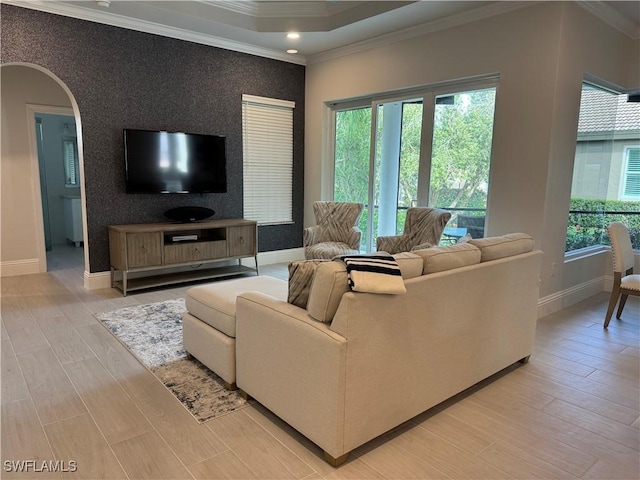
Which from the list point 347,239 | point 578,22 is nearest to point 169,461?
point 347,239

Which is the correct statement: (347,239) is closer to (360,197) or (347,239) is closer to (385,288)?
(360,197)

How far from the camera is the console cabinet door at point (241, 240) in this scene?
16.5 ft

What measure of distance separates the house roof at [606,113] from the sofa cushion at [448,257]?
8.88ft

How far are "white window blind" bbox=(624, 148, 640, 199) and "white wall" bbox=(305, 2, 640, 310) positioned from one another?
0.82 m

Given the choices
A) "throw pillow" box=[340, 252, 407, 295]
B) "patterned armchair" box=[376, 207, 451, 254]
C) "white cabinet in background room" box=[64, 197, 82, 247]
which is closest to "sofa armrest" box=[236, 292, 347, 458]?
"throw pillow" box=[340, 252, 407, 295]

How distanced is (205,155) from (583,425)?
4460 mm

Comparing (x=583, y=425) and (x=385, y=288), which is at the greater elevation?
(x=385, y=288)

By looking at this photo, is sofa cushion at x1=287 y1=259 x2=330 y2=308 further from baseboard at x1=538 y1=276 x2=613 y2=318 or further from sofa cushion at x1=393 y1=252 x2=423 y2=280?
baseboard at x1=538 y1=276 x2=613 y2=318

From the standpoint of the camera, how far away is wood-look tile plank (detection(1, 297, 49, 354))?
3.08m

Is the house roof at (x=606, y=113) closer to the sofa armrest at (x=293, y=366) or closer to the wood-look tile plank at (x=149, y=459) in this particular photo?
the sofa armrest at (x=293, y=366)

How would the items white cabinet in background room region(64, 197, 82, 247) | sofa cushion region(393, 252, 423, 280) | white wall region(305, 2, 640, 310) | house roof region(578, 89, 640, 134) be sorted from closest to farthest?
sofa cushion region(393, 252, 423, 280)
white wall region(305, 2, 640, 310)
house roof region(578, 89, 640, 134)
white cabinet in background room region(64, 197, 82, 247)

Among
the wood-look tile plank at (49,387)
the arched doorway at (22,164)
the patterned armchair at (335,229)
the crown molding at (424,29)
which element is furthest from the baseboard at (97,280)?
the crown molding at (424,29)

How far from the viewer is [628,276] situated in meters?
3.77

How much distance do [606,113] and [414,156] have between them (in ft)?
7.16
